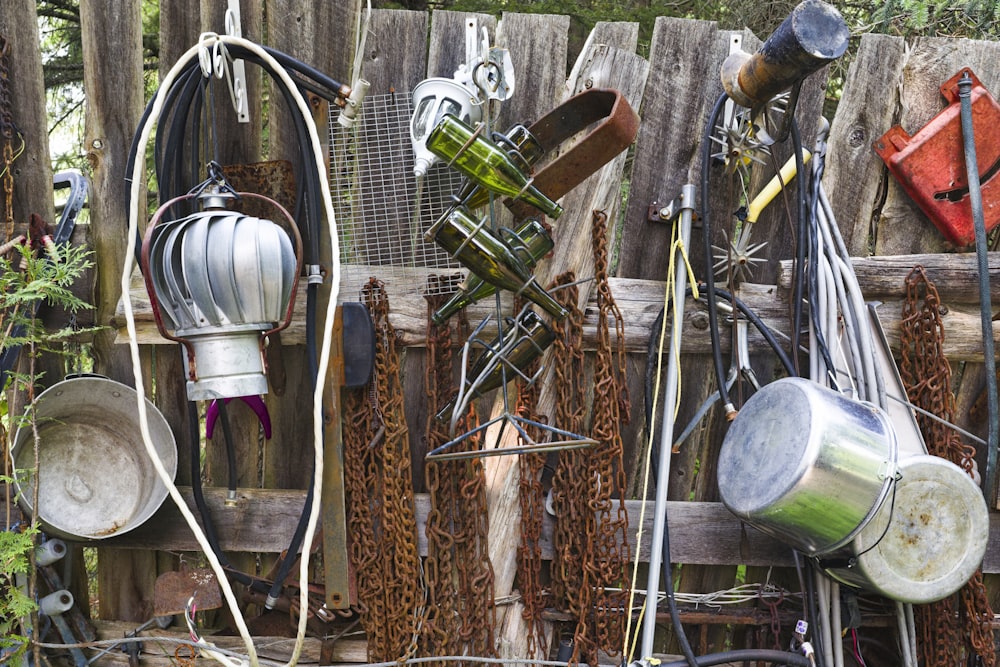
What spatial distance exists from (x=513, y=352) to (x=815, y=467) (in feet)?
2.48

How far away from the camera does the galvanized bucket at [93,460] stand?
211 centimetres

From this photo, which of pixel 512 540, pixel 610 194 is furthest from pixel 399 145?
pixel 512 540

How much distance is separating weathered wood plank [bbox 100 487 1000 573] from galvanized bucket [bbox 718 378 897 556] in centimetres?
30

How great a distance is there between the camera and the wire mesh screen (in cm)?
221

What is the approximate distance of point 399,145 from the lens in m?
2.21

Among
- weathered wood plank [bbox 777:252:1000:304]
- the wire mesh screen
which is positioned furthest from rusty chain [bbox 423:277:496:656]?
weathered wood plank [bbox 777:252:1000:304]

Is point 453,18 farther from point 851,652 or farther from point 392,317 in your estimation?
point 851,652

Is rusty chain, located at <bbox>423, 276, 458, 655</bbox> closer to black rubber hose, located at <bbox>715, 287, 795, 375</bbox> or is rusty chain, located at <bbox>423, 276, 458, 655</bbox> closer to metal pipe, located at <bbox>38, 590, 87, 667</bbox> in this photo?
black rubber hose, located at <bbox>715, 287, 795, 375</bbox>

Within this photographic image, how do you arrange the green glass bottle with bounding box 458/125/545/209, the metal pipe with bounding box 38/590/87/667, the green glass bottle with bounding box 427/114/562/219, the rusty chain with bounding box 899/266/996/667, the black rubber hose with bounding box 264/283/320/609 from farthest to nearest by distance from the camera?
the rusty chain with bounding box 899/266/996/667
the metal pipe with bounding box 38/590/87/667
the black rubber hose with bounding box 264/283/320/609
the green glass bottle with bounding box 458/125/545/209
the green glass bottle with bounding box 427/114/562/219

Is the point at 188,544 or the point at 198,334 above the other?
the point at 198,334

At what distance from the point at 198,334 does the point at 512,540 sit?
1.05 meters

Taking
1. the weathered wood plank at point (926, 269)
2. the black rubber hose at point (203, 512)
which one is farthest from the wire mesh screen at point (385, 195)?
the weathered wood plank at point (926, 269)

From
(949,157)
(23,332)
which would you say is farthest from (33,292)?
(949,157)

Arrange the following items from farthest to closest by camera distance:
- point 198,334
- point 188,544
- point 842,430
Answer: point 188,544, point 842,430, point 198,334
